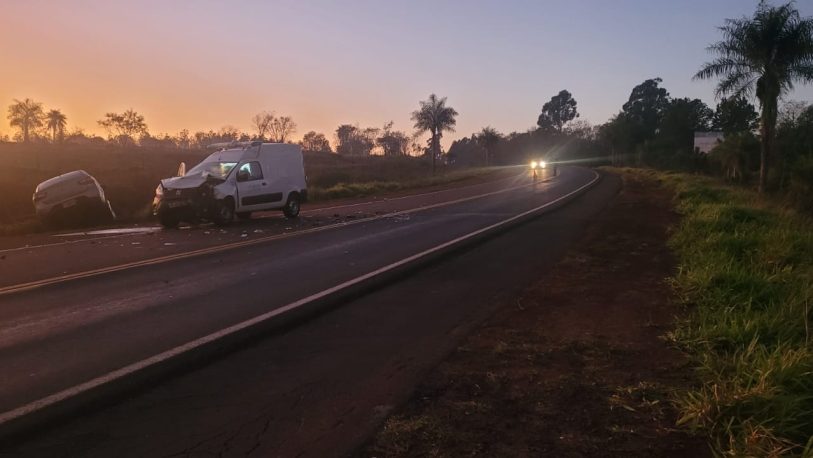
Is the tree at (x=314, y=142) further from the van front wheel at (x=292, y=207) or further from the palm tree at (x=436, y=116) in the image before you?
the van front wheel at (x=292, y=207)

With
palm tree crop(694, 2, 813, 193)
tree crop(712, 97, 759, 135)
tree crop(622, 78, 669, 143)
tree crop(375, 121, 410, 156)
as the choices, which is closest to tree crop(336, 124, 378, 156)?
tree crop(375, 121, 410, 156)

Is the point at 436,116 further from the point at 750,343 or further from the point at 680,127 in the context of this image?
the point at 750,343

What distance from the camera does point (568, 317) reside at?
23.6 feet

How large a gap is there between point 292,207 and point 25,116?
84093 millimetres

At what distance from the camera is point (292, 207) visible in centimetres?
2066

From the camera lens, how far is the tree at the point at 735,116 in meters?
27.1

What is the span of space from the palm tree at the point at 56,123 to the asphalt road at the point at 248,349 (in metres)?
97.0

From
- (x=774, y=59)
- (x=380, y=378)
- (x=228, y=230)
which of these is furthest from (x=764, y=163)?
(x=380, y=378)

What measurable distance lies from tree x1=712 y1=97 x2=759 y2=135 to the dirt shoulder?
2213 centimetres

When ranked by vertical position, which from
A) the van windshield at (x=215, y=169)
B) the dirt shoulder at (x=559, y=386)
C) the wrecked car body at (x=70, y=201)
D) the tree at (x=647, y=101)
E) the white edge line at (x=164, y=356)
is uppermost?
the tree at (x=647, y=101)

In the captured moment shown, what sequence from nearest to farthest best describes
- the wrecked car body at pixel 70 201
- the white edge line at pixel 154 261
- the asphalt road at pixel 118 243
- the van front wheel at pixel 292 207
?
the white edge line at pixel 154 261 → the asphalt road at pixel 118 243 → the wrecked car body at pixel 70 201 → the van front wheel at pixel 292 207

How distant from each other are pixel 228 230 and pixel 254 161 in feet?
11.4

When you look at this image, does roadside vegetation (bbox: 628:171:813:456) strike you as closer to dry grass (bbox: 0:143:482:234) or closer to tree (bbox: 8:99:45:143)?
dry grass (bbox: 0:143:482:234)

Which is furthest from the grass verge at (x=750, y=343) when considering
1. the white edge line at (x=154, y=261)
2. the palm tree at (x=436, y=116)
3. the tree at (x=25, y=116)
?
the tree at (x=25, y=116)
